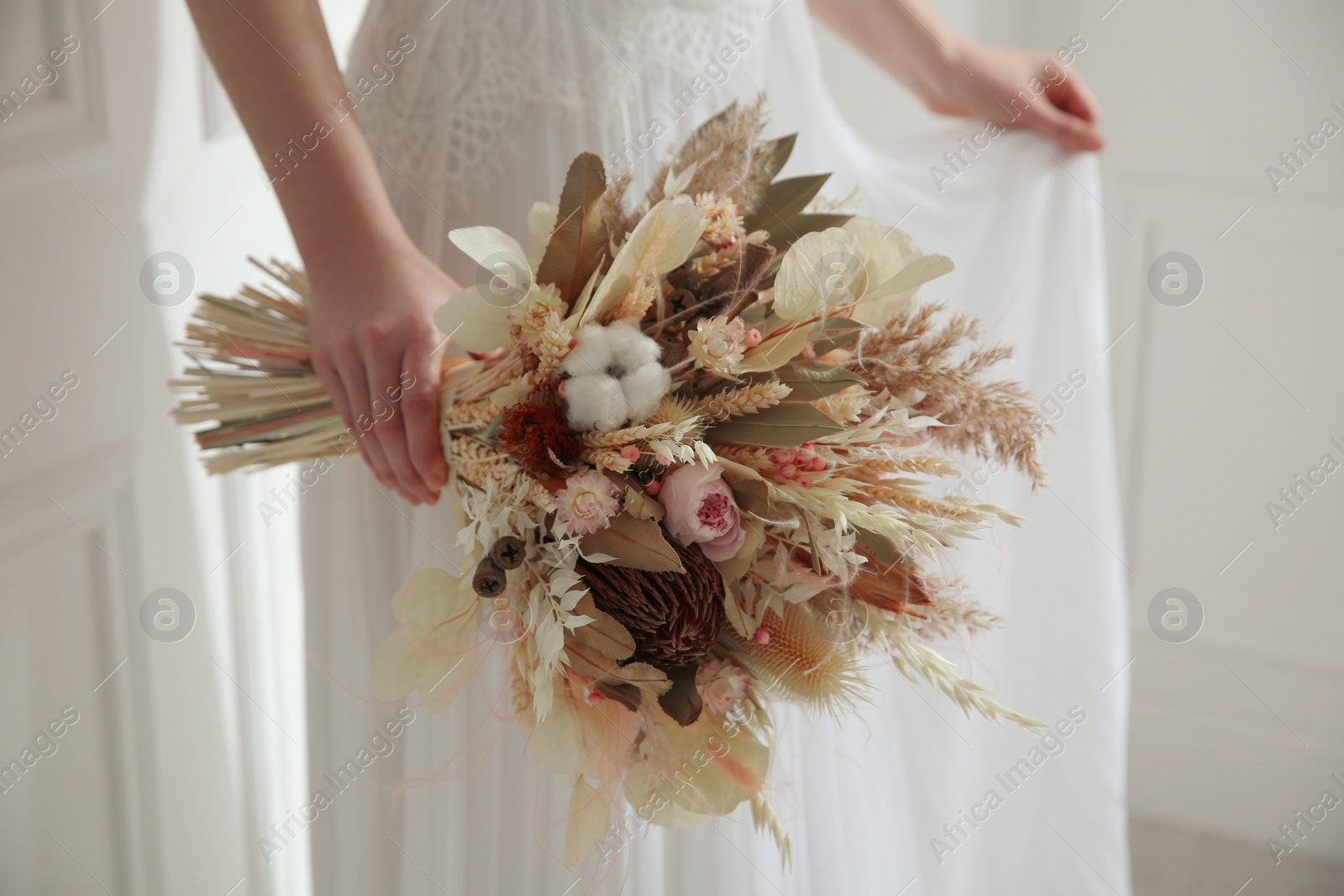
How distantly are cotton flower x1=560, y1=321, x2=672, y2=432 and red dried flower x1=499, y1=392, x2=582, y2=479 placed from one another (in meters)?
0.01

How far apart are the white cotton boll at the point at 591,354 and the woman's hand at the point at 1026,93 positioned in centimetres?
67

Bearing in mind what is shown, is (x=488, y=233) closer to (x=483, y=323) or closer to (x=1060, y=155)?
(x=483, y=323)

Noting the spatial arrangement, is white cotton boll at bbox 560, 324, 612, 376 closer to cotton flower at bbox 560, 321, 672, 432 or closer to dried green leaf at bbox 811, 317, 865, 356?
cotton flower at bbox 560, 321, 672, 432

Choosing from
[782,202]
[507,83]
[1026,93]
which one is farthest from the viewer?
[1026,93]

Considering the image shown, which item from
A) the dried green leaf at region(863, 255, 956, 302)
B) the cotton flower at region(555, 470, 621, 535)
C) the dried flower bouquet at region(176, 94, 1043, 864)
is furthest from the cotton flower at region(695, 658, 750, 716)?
the dried green leaf at region(863, 255, 956, 302)

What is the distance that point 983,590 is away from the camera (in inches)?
40.6

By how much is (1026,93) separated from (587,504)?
75 cm

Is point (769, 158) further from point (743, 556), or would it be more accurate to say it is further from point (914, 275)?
point (743, 556)

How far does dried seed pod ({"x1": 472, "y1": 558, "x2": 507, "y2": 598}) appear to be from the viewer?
1.65 ft

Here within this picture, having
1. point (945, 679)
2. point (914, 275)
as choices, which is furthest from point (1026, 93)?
point (945, 679)

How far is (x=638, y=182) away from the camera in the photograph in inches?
31.0

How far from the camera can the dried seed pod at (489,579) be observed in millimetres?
502

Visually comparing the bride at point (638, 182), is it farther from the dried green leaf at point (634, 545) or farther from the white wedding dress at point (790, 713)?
the dried green leaf at point (634, 545)

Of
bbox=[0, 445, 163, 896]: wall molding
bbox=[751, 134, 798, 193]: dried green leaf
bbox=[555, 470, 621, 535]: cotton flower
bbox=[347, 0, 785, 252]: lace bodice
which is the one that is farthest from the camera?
bbox=[0, 445, 163, 896]: wall molding
